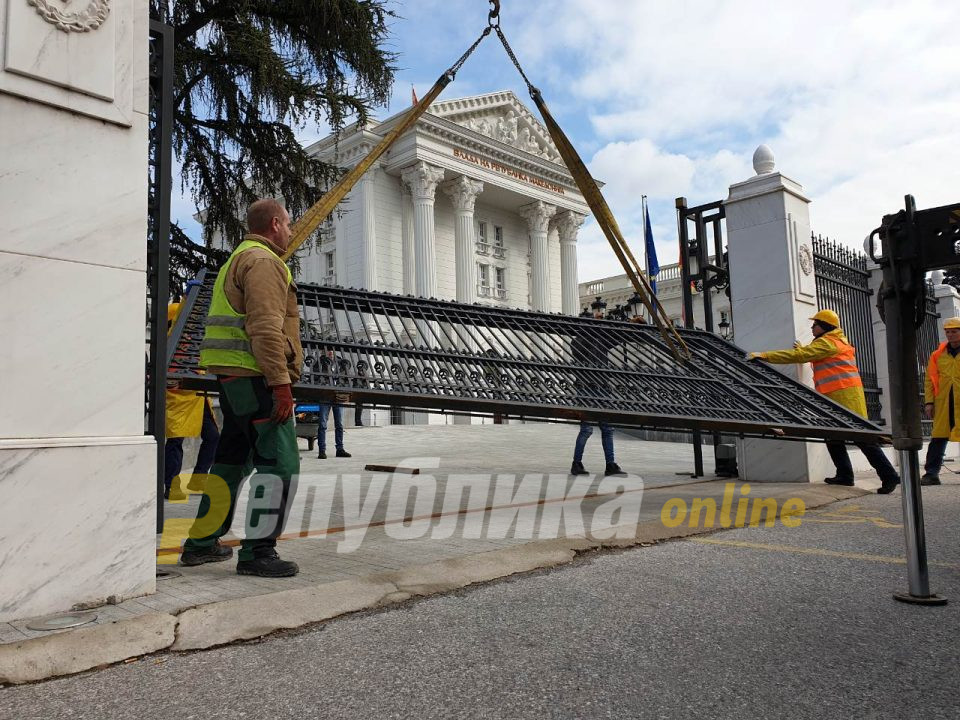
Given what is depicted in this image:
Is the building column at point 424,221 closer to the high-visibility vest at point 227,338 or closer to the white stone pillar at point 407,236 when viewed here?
the white stone pillar at point 407,236

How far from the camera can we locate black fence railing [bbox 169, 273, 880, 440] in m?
4.18

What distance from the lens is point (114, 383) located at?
306 centimetres

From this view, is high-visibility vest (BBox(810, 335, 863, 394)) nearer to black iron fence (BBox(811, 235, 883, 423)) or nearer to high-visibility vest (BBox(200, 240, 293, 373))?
black iron fence (BBox(811, 235, 883, 423))

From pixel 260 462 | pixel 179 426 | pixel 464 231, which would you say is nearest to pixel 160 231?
pixel 260 462

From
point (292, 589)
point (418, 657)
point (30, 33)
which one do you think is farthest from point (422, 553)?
point (30, 33)

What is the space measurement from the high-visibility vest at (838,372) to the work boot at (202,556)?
583 centimetres

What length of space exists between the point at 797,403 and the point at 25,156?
5420mm

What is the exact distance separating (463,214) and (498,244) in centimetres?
594

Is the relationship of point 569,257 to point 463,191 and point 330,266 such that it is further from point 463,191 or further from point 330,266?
point 330,266

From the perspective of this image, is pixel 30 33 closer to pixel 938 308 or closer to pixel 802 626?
pixel 802 626

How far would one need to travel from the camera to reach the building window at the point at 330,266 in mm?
37500

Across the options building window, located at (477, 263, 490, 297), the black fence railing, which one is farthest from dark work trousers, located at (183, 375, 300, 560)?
building window, located at (477, 263, 490, 297)

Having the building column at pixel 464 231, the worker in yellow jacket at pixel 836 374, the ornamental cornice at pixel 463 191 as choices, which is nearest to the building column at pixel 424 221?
the building column at pixel 464 231

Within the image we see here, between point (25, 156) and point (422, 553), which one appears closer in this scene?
point (25, 156)
